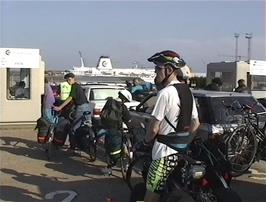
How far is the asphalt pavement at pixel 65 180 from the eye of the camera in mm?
7523

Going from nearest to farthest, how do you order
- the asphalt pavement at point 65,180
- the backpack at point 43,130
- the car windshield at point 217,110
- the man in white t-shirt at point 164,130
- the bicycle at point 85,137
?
the man in white t-shirt at point 164,130
the asphalt pavement at point 65,180
the car windshield at point 217,110
the bicycle at point 85,137
the backpack at point 43,130

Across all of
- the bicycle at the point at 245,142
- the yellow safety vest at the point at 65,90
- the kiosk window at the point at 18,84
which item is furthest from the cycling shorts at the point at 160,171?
the kiosk window at the point at 18,84

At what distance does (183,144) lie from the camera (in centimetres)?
505

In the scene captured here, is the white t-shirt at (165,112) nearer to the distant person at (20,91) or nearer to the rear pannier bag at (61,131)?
the rear pannier bag at (61,131)

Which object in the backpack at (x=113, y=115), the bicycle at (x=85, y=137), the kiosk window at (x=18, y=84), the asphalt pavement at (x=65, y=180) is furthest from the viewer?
the kiosk window at (x=18, y=84)

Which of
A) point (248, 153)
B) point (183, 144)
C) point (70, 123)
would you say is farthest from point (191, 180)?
point (70, 123)

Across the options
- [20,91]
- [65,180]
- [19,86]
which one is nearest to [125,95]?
[65,180]

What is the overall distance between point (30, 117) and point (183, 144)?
40.4 ft

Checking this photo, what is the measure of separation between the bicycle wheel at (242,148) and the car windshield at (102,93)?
7155 millimetres

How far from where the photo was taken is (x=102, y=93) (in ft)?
53.5

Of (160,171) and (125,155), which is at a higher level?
(160,171)

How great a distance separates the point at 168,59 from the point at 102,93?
37.5 feet

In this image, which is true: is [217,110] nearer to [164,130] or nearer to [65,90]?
[65,90]

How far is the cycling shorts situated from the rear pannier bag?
19.7 feet
